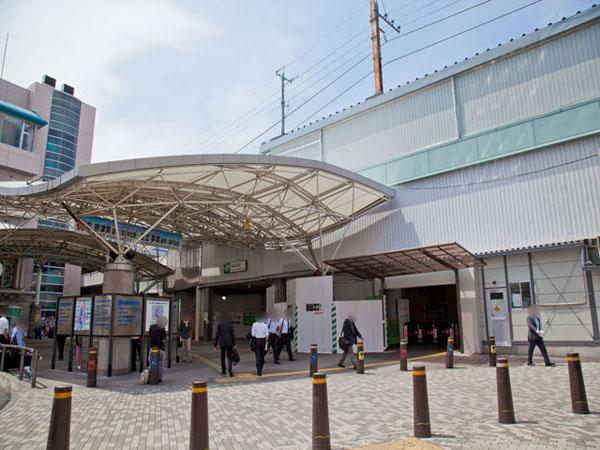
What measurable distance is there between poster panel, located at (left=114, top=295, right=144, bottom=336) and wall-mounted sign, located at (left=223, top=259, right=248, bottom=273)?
1589 centimetres

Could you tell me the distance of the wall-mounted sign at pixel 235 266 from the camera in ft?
96.2

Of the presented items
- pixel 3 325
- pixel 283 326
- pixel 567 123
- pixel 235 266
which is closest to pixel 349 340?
pixel 283 326

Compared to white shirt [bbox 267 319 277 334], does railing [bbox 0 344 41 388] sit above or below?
below

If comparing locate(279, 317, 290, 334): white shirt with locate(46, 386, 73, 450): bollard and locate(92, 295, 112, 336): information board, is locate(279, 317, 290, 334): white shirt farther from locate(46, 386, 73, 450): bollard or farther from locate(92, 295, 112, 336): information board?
locate(46, 386, 73, 450): bollard

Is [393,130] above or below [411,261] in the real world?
above

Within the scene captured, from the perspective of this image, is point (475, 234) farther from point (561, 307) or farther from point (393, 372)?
point (393, 372)

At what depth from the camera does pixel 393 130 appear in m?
21.5

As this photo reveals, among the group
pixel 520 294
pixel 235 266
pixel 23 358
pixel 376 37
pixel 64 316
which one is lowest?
pixel 23 358

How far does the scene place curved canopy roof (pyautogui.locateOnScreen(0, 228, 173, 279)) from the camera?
27.4m

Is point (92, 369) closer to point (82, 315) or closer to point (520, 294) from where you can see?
point (82, 315)

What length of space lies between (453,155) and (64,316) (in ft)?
51.6

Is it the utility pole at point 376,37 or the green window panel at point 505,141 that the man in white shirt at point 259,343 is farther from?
the utility pole at point 376,37

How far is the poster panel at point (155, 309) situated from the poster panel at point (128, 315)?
383 mm

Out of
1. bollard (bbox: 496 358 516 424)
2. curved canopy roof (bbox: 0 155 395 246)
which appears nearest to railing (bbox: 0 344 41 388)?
curved canopy roof (bbox: 0 155 395 246)
